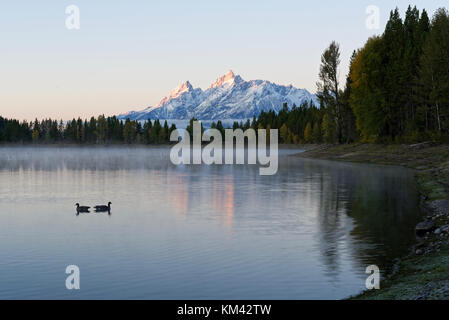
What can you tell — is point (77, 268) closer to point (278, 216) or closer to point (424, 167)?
point (278, 216)

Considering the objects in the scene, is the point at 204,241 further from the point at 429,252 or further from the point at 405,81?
the point at 405,81

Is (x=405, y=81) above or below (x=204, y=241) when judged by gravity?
above

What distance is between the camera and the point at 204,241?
25422mm

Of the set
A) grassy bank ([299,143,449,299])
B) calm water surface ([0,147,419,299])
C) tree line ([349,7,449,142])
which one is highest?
tree line ([349,7,449,142])

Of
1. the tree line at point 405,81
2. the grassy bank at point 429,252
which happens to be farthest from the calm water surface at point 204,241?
the tree line at point 405,81

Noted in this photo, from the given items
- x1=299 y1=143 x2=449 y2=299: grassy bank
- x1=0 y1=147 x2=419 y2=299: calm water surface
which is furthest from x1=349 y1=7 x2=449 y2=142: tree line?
x1=0 y1=147 x2=419 y2=299: calm water surface

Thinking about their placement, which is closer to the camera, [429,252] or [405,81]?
[429,252]

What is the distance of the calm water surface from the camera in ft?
58.3

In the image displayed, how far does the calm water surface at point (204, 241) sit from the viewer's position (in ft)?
58.3

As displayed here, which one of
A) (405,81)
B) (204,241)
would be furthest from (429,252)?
(405,81)

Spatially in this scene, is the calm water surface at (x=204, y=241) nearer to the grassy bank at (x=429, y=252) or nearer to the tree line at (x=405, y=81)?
the grassy bank at (x=429, y=252)

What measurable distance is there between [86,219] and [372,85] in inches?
Answer: 3064

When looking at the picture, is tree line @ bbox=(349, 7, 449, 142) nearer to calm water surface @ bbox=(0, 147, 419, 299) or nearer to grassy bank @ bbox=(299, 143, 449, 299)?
grassy bank @ bbox=(299, 143, 449, 299)
